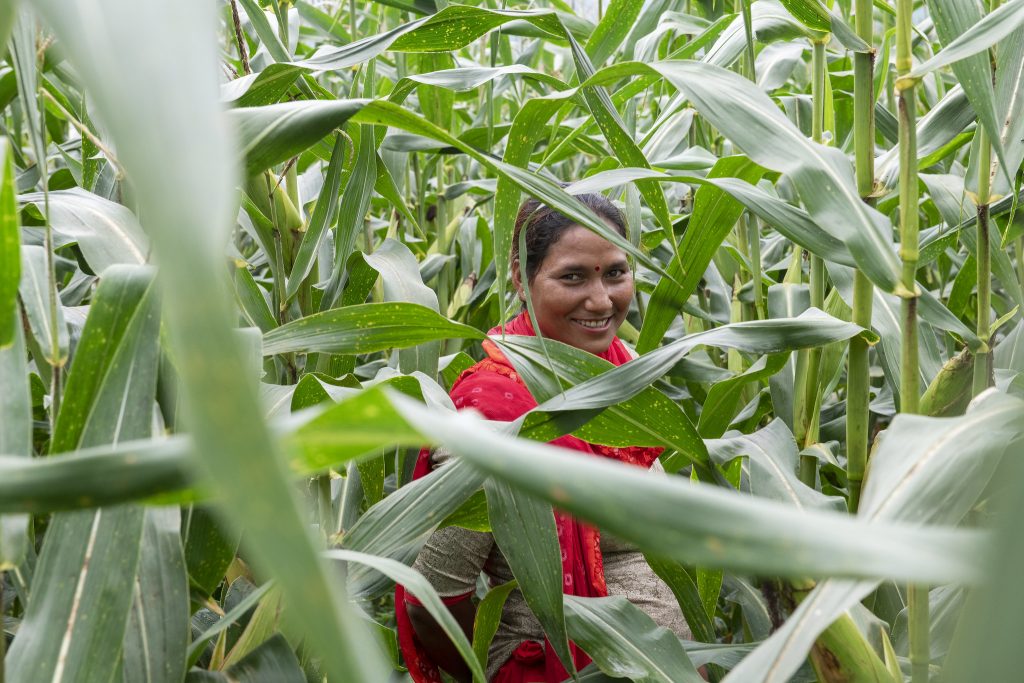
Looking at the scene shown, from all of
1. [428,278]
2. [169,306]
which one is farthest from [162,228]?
[428,278]

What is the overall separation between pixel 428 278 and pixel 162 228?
1.46 m

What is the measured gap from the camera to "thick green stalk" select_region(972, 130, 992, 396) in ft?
2.88

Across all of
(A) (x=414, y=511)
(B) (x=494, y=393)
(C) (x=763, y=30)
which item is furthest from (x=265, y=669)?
(C) (x=763, y=30)

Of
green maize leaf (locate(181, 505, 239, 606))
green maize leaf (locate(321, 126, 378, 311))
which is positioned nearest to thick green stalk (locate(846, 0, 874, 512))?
green maize leaf (locate(321, 126, 378, 311))

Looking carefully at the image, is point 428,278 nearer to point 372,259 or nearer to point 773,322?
point 372,259

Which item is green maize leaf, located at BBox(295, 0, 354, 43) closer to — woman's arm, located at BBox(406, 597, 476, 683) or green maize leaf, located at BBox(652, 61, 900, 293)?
woman's arm, located at BBox(406, 597, 476, 683)

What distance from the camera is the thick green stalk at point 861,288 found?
839 millimetres

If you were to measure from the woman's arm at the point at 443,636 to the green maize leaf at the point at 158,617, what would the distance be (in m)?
0.72

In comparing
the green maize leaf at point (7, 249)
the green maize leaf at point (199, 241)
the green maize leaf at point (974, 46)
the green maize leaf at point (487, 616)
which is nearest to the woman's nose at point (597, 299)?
the green maize leaf at point (487, 616)

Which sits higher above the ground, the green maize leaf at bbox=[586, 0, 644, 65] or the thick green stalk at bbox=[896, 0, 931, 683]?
the green maize leaf at bbox=[586, 0, 644, 65]

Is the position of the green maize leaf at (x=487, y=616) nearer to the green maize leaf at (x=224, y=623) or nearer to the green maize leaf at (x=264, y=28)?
the green maize leaf at (x=224, y=623)

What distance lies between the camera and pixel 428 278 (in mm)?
1643

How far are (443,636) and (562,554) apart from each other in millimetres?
204

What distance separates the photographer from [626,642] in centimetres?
89
